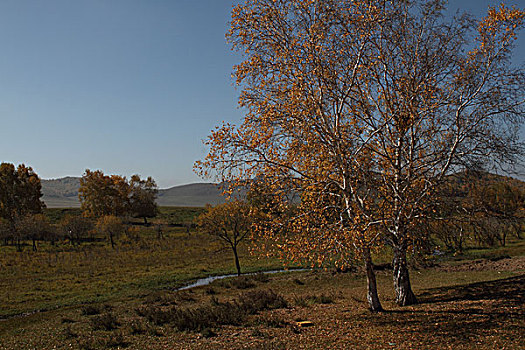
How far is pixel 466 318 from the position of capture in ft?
33.7

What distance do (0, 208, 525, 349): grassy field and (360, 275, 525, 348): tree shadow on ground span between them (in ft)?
0.09

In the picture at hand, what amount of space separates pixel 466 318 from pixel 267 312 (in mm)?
6936

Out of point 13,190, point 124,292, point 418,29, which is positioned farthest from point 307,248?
point 13,190

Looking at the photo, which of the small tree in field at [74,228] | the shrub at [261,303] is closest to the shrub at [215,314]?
the shrub at [261,303]

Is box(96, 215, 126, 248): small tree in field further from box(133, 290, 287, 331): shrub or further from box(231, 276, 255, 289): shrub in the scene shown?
box(133, 290, 287, 331): shrub

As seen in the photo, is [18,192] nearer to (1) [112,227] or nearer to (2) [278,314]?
(1) [112,227]

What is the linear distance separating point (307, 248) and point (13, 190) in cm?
7204

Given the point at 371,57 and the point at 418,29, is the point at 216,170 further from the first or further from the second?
the point at 418,29

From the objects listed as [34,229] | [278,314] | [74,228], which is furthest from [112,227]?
[278,314]

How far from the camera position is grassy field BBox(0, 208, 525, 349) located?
948cm

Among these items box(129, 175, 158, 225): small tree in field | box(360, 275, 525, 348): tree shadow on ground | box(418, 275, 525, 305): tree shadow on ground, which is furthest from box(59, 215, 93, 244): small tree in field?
box(360, 275, 525, 348): tree shadow on ground

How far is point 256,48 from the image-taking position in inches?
475

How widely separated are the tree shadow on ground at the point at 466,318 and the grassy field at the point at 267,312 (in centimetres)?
3

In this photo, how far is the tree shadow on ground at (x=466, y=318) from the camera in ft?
28.5
